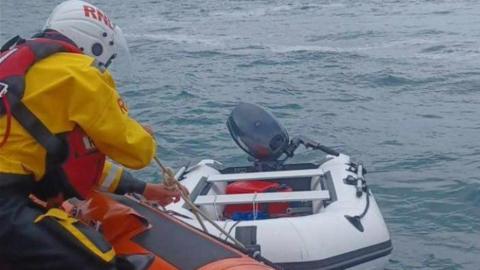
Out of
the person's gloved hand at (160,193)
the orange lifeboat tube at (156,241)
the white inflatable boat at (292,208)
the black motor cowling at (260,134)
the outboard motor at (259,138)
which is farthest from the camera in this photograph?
the black motor cowling at (260,134)

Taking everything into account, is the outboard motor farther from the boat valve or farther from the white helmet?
the white helmet

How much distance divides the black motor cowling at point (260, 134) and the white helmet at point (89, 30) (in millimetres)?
2481

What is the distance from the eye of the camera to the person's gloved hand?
416cm

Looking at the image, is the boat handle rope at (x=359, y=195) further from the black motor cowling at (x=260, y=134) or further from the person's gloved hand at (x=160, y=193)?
the person's gloved hand at (x=160, y=193)

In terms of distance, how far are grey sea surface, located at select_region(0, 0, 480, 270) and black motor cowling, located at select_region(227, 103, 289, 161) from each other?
3.83 ft

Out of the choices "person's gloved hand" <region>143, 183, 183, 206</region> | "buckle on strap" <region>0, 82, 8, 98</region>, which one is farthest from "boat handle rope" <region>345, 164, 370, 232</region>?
"buckle on strap" <region>0, 82, 8, 98</region>

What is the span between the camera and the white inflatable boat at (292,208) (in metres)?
4.75

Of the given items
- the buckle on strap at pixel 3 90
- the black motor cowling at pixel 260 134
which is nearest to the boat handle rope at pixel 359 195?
the black motor cowling at pixel 260 134

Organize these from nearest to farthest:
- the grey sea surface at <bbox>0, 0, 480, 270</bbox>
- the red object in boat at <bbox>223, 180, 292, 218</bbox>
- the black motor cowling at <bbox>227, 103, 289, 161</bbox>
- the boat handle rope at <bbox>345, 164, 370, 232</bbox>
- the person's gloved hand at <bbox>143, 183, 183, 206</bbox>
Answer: the person's gloved hand at <bbox>143, 183, 183, 206</bbox> < the boat handle rope at <bbox>345, 164, 370, 232</bbox> < the red object in boat at <bbox>223, 180, 292, 218</bbox> < the black motor cowling at <bbox>227, 103, 289, 161</bbox> < the grey sea surface at <bbox>0, 0, 480, 270</bbox>

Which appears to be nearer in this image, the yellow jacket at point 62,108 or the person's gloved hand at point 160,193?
the yellow jacket at point 62,108

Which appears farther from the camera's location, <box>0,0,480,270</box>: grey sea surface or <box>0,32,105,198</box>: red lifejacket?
<box>0,0,480,270</box>: grey sea surface

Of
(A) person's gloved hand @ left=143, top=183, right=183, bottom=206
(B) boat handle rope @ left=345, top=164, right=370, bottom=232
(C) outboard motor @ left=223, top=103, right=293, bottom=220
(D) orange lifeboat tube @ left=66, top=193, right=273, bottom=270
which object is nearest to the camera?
(D) orange lifeboat tube @ left=66, top=193, right=273, bottom=270

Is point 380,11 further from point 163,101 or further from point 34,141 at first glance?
point 34,141

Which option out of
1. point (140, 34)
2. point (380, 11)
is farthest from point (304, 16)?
point (140, 34)
